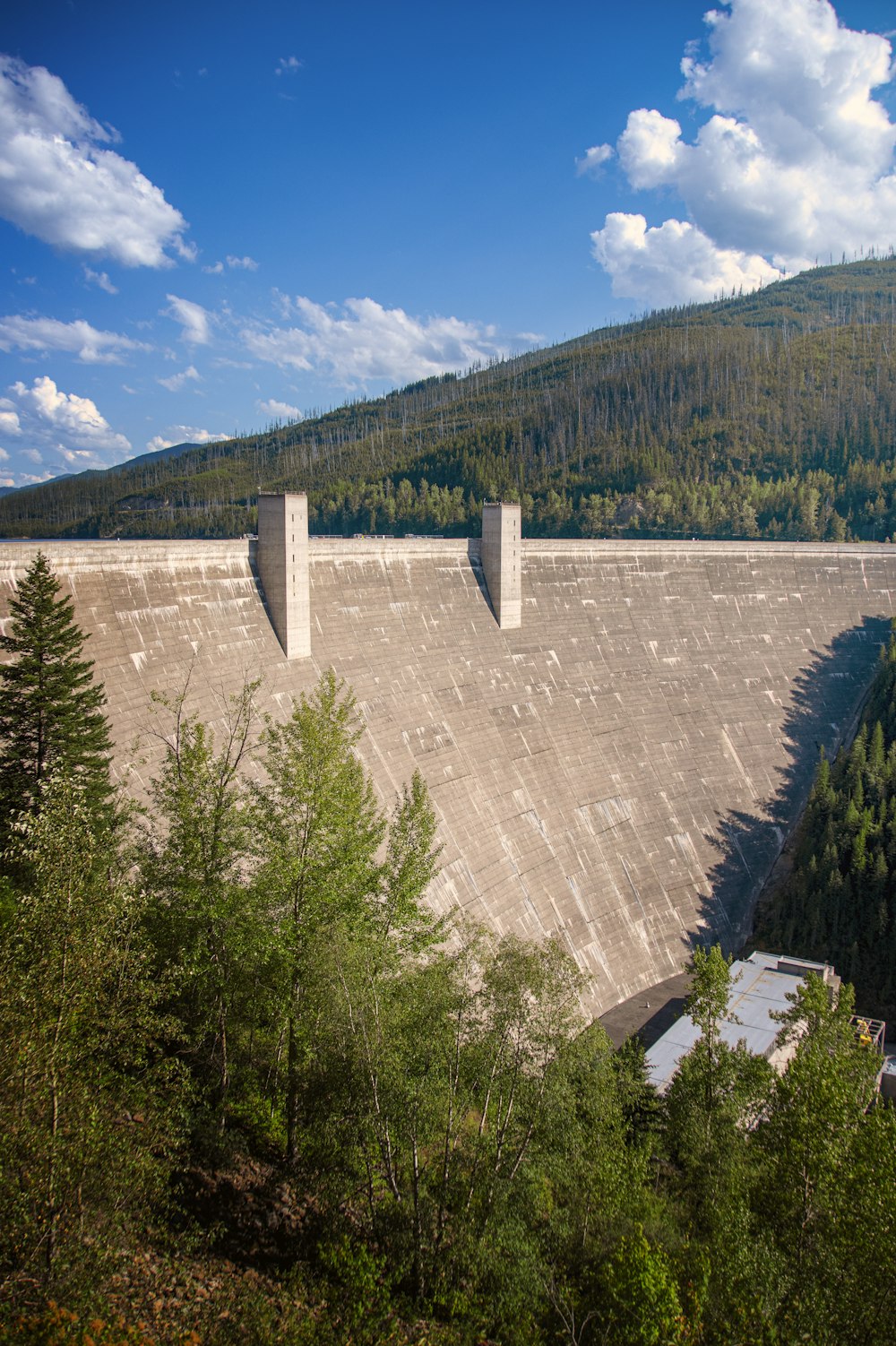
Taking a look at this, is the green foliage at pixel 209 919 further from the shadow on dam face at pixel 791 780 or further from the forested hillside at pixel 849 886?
the forested hillside at pixel 849 886

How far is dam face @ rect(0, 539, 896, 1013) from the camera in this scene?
22.9 m

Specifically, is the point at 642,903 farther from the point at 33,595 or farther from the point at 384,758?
the point at 33,595

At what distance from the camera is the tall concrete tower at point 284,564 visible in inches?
1011

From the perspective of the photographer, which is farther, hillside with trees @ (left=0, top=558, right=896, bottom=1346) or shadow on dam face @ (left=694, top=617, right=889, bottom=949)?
shadow on dam face @ (left=694, top=617, right=889, bottom=949)

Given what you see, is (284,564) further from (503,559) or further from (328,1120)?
(328,1120)

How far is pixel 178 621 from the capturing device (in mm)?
22859

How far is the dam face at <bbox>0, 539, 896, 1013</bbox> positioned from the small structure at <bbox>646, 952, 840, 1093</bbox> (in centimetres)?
291

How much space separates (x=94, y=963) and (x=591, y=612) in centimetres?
3169

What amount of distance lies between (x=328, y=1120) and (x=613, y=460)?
306 feet

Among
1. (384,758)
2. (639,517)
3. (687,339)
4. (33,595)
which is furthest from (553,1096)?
(687,339)

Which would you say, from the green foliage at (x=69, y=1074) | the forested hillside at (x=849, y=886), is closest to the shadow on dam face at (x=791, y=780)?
the forested hillside at (x=849, y=886)

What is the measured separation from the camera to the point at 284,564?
1012 inches

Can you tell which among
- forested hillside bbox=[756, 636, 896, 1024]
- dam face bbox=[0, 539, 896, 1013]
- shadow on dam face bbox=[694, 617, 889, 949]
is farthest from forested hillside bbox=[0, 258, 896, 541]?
forested hillside bbox=[756, 636, 896, 1024]

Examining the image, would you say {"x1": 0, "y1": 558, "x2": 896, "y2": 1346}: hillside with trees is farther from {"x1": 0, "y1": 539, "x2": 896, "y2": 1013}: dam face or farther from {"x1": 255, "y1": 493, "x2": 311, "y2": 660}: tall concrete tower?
{"x1": 255, "y1": 493, "x2": 311, "y2": 660}: tall concrete tower
